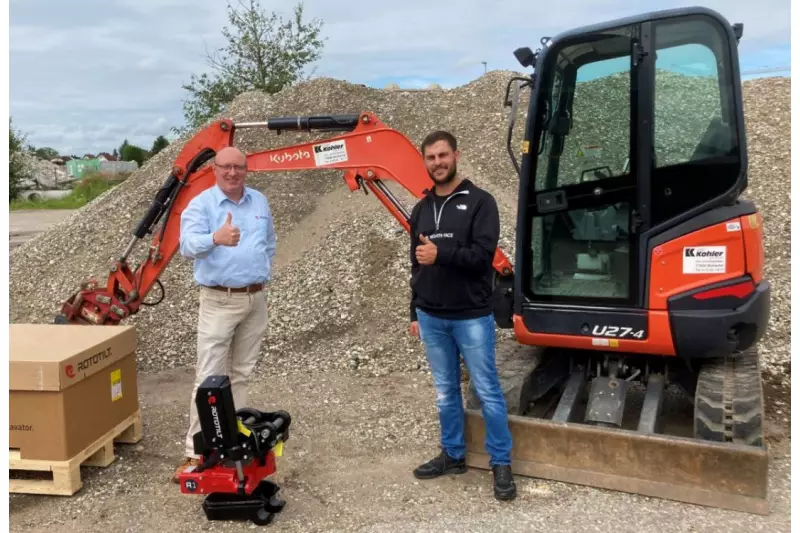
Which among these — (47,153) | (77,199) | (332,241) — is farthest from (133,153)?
(332,241)

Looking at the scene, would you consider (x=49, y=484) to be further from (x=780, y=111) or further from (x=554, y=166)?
(x=780, y=111)

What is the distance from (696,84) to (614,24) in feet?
1.97

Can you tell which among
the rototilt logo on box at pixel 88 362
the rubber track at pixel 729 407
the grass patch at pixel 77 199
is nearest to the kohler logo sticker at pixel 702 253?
the rubber track at pixel 729 407

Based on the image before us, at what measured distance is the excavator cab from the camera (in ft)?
12.5

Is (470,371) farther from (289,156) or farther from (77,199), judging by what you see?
(77,199)

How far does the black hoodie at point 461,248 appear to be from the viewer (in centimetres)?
350

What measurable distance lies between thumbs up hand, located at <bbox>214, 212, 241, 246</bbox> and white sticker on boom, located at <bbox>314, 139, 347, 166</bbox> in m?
1.43

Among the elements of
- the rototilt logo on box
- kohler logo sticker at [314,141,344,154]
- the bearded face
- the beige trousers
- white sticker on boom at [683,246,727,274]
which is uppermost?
kohler logo sticker at [314,141,344,154]

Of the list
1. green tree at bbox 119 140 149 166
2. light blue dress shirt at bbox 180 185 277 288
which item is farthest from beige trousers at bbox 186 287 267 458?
green tree at bbox 119 140 149 166

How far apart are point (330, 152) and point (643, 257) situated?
2271 millimetres

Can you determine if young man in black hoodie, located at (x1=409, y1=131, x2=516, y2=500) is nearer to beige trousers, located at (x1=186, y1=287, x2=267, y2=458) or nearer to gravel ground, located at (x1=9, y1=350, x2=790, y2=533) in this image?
gravel ground, located at (x1=9, y1=350, x2=790, y2=533)

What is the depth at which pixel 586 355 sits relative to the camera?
187 inches

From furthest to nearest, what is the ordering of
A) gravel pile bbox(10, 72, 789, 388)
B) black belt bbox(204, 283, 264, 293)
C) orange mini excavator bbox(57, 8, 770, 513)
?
gravel pile bbox(10, 72, 789, 388)
black belt bbox(204, 283, 264, 293)
orange mini excavator bbox(57, 8, 770, 513)

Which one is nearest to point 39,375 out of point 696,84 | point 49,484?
point 49,484
